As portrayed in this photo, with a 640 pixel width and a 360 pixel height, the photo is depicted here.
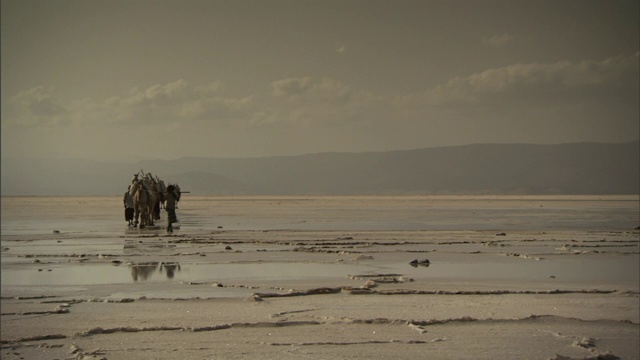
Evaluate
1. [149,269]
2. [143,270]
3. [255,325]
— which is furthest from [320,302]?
[149,269]

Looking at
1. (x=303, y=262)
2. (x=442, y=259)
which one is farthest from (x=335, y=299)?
(x=442, y=259)

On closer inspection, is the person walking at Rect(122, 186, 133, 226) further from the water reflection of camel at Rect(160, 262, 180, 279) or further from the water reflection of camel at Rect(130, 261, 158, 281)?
the water reflection of camel at Rect(160, 262, 180, 279)

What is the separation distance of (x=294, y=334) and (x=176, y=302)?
271 cm

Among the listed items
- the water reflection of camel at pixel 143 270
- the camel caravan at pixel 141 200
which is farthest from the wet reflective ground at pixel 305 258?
the camel caravan at pixel 141 200

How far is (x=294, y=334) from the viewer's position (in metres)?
9.01

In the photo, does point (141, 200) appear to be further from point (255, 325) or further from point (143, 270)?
point (255, 325)

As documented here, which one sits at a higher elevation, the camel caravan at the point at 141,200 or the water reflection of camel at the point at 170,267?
the camel caravan at the point at 141,200

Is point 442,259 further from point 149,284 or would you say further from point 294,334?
point 294,334

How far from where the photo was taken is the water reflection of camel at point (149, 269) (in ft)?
47.4

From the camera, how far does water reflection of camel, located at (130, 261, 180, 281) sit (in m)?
14.4

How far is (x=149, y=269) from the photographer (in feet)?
51.2

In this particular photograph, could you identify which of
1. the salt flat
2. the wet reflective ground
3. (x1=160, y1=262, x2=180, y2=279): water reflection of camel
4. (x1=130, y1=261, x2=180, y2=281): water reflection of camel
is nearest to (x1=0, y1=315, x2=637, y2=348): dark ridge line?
the salt flat

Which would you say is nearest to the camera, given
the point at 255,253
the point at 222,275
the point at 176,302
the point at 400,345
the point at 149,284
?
the point at 400,345

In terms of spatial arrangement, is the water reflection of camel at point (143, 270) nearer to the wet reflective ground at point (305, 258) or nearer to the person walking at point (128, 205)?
the wet reflective ground at point (305, 258)
